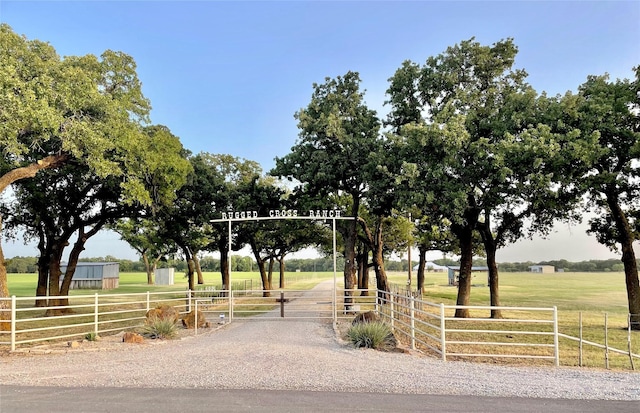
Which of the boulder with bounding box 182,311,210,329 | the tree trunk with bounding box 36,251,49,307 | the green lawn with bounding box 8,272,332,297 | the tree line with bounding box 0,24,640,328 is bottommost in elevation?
the green lawn with bounding box 8,272,332,297

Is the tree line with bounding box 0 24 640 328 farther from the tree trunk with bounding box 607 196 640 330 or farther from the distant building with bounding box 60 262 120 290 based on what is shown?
the distant building with bounding box 60 262 120 290

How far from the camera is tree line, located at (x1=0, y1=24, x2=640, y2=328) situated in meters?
16.5

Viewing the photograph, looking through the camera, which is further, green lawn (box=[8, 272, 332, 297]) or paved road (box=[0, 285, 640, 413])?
green lawn (box=[8, 272, 332, 297])

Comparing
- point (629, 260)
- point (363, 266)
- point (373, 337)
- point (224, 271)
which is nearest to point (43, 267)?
point (224, 271)

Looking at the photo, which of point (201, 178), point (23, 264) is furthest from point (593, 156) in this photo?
point (23, 264)

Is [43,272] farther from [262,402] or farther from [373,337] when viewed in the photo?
[262,402]

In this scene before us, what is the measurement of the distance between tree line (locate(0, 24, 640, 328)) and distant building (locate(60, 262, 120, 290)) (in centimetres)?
3610

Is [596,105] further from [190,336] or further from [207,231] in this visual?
[207,231]

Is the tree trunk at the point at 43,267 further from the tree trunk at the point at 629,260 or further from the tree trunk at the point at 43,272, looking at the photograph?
the tree trunk at the point at 629,260

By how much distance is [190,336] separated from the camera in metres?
14.1

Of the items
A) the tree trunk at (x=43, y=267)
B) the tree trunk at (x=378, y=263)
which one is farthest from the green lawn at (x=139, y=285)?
the tree trunk at (x=378, y=263)

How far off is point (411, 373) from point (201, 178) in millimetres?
23866

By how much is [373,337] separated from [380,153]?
10905mm

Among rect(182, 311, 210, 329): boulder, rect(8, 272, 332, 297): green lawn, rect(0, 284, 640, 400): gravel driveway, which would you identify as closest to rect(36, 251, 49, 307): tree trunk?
rect(8, 272, 332, 297): green lawn
